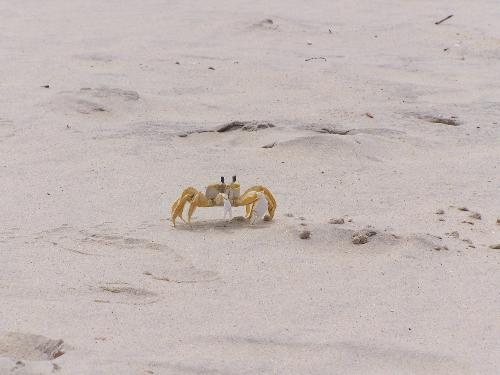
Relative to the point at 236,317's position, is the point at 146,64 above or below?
above

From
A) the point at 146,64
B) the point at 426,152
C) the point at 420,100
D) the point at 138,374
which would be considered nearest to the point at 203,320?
the point at 138,374

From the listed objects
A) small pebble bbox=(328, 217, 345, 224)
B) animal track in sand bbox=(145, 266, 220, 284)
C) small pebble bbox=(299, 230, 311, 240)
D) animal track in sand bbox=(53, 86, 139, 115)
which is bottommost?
animal track in sand bbox=(145, 266, 220, 284)

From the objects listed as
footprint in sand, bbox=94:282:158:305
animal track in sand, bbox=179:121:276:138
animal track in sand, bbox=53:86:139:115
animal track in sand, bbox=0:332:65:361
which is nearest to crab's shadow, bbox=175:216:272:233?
footprint in sand, bbox=94:282:158:305

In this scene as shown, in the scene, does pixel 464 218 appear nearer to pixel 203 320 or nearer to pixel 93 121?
pixel 203 320

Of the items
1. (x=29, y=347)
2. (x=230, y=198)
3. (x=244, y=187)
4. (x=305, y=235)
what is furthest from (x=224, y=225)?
(x=29, y=347)

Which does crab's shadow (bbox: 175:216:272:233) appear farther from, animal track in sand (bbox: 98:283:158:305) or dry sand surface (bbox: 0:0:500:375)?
animal track in sand (bbox: 98:283:158:305)

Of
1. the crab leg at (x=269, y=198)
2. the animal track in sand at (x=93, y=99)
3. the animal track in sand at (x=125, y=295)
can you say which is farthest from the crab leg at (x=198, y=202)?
the animal track in sand at (x=93, y=99)
